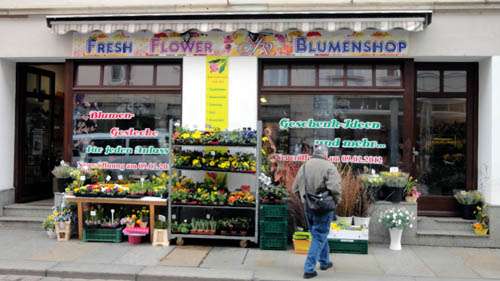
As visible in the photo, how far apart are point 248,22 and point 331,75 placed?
6.38 ft

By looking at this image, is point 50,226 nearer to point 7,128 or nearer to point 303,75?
point 7,128

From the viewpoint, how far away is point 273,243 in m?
9.17

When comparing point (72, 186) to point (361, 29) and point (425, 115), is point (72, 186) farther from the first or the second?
point (425, 115)

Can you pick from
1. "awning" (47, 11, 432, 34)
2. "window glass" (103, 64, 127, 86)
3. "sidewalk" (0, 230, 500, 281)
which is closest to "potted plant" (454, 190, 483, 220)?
"sidewalk" (0, 230, 500, 281)

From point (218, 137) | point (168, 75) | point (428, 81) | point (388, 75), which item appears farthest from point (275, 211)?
point (428, 81)

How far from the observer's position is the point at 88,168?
1079 centimetres

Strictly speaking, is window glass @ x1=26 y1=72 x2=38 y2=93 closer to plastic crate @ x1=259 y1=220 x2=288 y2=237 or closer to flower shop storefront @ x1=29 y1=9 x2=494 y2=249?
flower shop storefront @ x1=29 y1=9 x2=494 y2=249

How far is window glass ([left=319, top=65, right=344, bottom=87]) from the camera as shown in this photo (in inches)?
416

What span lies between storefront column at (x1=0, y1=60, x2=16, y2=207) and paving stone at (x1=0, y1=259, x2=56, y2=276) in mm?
3334

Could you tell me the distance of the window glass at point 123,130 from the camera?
10.9 metres

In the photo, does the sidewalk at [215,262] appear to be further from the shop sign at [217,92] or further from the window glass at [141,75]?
the window glass at [141,75]

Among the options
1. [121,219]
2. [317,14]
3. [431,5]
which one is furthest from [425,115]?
[121,219]

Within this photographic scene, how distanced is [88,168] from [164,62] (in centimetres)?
254

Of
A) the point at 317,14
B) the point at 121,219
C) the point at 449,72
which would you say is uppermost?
the point at 317,14
